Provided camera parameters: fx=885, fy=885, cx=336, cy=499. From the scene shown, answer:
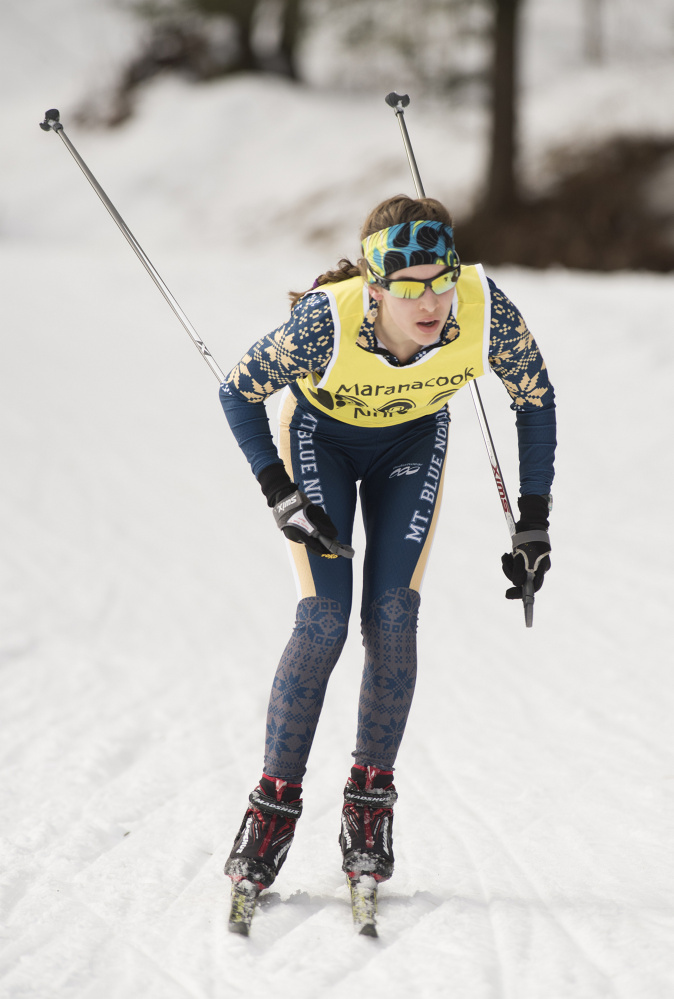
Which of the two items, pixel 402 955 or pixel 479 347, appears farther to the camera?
pixel 479 347

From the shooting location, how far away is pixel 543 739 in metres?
3.88

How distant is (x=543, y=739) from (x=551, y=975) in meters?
1.88

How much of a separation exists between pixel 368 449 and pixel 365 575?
385 millimetres

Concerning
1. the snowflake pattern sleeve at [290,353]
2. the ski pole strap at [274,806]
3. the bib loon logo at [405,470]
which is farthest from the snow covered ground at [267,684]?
the snowflake pattern sleeve at [290,353]

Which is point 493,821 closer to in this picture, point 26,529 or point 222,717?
point 222,717

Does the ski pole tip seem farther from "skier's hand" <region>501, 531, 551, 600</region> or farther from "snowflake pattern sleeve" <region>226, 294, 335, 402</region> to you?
"skier's hand" <region>501, 531, 551, 600</region>

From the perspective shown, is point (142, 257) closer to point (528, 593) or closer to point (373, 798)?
point (528, 593)

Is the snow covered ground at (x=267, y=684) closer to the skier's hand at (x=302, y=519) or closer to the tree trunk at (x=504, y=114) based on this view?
the skier's hand at (x=302, y=519)

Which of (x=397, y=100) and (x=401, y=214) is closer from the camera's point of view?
(x=401, y=214)

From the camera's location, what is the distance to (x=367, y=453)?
2.63m

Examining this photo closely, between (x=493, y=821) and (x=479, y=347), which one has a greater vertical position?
(x=479, y=347)

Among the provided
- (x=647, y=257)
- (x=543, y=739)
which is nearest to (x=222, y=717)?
(x=543, y=739)

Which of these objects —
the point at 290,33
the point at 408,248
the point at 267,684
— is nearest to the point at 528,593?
the point at 408,248

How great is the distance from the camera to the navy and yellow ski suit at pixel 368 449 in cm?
234
